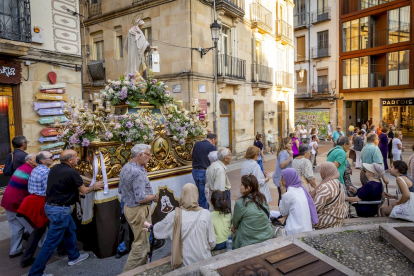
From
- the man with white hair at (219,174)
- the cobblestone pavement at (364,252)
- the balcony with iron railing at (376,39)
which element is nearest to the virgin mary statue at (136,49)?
the man with white hair at (219,174)

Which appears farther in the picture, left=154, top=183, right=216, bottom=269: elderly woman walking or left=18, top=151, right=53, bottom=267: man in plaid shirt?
left=18, top=151, right=53, bottom=267: man in plaid shirt

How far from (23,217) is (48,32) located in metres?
6.10

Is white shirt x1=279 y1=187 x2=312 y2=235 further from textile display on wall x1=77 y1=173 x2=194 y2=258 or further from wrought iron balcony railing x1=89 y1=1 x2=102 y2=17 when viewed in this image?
wrought iron balcony railing x1=89 y1=1 x2=102 y2=17

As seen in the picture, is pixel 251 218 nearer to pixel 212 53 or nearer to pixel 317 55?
pixel 212 53

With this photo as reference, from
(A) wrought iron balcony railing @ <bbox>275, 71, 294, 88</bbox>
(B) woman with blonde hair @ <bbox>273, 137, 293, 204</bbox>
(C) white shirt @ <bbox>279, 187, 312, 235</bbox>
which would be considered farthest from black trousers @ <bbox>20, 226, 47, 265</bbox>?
(A) wrought iron balcony railing @ <bbox>275, 71, 294, 88</bbox>

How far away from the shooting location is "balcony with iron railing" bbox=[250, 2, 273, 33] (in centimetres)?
1666

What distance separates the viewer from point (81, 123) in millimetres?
5402

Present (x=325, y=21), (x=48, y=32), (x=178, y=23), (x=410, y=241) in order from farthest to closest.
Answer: (x=325, y=21), (x=178, y=23), (x=48, y=32), (x=410, y=241)

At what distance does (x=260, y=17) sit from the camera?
57.2 ft

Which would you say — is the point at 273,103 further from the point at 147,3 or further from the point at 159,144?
the point at 159,144

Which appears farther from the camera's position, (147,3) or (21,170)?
(147,3)

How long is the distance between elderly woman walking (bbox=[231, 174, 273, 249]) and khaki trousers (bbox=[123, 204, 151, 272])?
4.15 ft

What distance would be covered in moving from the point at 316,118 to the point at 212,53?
56.4ft

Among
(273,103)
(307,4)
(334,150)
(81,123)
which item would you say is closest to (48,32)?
(81,123)
